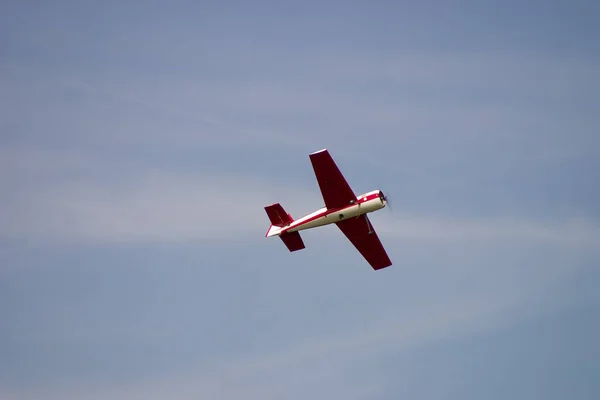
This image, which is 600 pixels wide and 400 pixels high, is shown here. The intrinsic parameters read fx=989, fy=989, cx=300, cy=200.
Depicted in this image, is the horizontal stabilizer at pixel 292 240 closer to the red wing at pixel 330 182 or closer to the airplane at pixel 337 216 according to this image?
the airplane at pixel 337 216

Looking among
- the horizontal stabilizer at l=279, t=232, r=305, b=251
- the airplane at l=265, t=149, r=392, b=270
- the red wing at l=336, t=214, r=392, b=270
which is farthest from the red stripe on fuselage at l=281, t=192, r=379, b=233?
the red wing at l=336, t=214, r=392, b=270

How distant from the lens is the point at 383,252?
71.8m

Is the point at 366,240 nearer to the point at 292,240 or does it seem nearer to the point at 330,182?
the point at 292,240

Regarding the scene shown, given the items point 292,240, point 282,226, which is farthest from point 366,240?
point 282,226

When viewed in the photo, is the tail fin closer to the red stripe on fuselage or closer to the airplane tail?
the airplane tail

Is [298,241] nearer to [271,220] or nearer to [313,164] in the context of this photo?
[271,220]

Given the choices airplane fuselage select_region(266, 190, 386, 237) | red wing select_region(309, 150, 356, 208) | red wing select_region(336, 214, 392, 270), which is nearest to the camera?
red wing select_region(309, 150, 356, 208)

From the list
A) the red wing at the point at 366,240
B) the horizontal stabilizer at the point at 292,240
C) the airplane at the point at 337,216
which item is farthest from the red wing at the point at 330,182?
the horizontal stabilizer at the point at 292,240

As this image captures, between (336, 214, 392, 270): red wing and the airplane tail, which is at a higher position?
the airplane tail

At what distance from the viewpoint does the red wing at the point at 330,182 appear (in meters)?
66.1

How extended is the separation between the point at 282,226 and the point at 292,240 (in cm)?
126

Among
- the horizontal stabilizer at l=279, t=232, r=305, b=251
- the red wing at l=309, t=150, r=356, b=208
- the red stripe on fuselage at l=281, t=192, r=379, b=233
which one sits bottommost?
the horizontal stabilizer at l=279, t=232, r=305, b=251

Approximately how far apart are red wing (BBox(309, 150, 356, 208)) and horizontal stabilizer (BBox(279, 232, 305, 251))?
4.08 m

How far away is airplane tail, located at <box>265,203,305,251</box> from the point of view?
234 ft
